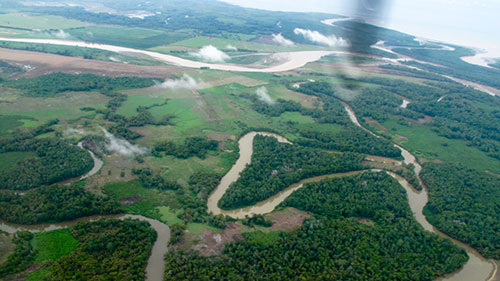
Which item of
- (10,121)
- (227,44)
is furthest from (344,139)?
(227,44)


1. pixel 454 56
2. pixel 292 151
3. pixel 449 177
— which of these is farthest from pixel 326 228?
pixel 454 56

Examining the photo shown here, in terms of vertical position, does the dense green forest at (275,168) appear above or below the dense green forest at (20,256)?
above

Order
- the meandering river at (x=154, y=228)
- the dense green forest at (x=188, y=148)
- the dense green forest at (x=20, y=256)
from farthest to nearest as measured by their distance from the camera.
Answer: the dense green forest at (x=188, y=148) → the meandering river at (x=154, y=228) → the dense green forest at (x=20, y=256)

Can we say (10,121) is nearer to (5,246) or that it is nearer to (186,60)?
(5,246)

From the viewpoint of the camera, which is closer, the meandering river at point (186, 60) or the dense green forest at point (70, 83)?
the dense green forest at point (70, 83)

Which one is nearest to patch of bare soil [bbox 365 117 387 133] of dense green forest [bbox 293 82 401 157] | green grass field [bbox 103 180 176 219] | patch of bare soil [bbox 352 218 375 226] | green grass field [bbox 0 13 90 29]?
dense green forest [bbox 293 82 401 157]

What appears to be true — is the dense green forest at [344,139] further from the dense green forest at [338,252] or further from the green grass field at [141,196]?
the green grass field at [141,196]

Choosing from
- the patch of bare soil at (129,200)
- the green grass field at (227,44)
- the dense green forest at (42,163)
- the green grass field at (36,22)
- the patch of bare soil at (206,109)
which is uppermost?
the green grass field at (36,22)

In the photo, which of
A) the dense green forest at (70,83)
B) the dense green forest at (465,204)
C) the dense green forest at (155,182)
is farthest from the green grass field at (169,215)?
the dense green forest at (70,83)
